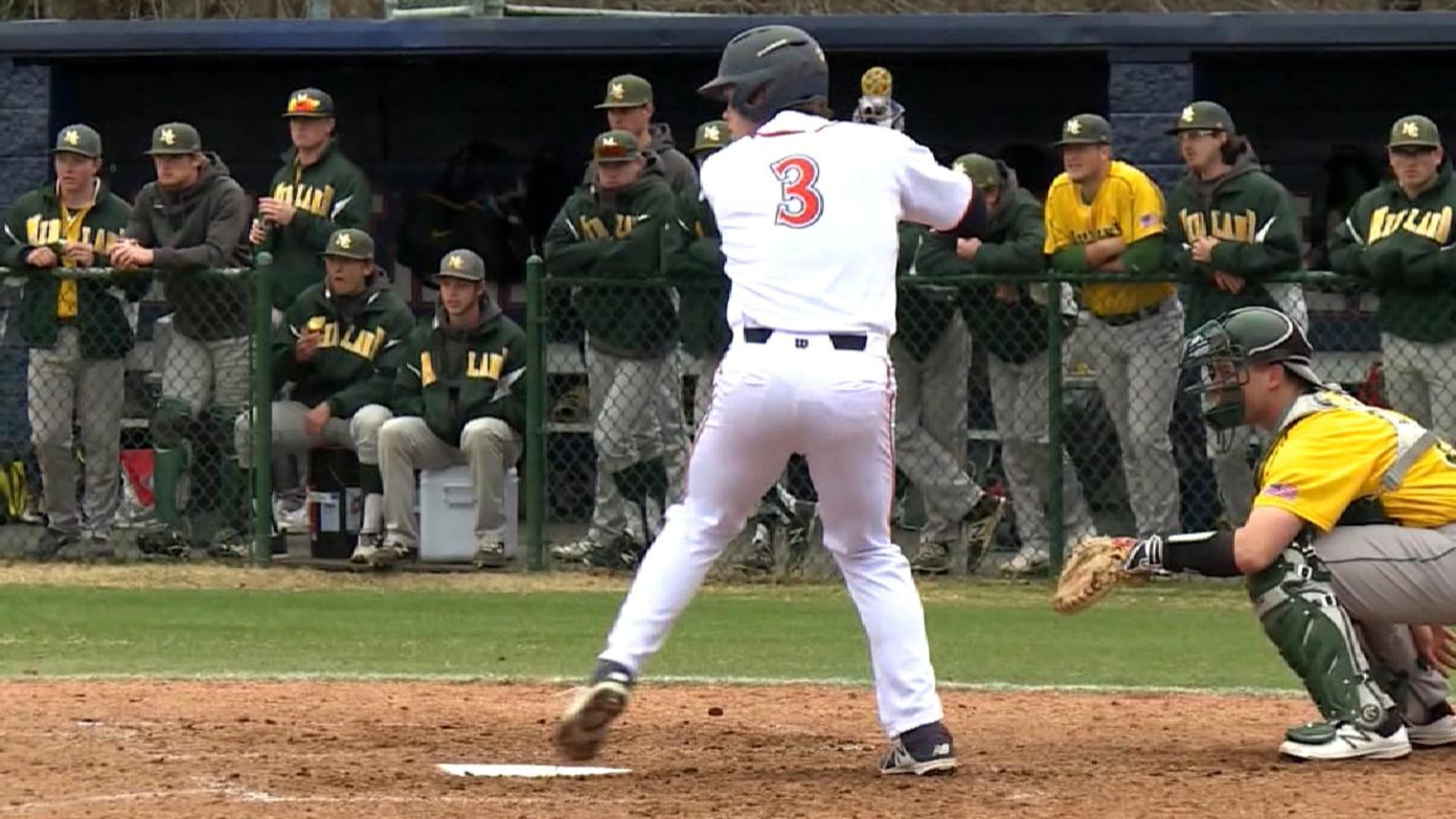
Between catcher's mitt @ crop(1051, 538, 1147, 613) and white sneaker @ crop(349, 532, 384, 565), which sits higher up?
catcher's mitt @ crop(1051, 538, 1147, 613)

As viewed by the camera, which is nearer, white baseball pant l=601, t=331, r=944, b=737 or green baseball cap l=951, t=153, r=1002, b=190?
white baseball pant l=601, t=331, r=944, b=737

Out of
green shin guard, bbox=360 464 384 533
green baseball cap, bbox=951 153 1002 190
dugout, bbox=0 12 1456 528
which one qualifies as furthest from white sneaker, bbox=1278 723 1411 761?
dugout, bbox=0 12 1456 528

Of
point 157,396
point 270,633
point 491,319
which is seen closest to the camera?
point 270,633

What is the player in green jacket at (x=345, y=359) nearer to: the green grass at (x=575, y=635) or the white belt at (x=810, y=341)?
the green grass at (x=575, y=635)

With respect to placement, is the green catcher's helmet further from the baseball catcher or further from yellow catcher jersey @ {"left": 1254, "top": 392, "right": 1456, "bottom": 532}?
yellow catcher jersey @ {"left": 1254, "top": 392, "right": 1456, "bottom": 532}

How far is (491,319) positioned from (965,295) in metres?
2.19

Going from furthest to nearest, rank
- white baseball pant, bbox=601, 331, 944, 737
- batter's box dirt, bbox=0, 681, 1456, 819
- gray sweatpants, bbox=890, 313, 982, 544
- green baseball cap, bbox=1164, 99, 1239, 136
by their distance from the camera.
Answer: gray sweatpants, bbox=890, 313, 982, 544
green baseball cap, bbox=1164, 99, 1239, 136
white baseball pant, bbox=601, 331, 944, 737
batter's box dirt, bbox=0, 681, 1456, 819

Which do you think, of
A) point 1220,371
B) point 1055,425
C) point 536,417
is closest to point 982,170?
point 1055,425

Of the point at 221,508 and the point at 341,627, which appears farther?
the point at 221,508

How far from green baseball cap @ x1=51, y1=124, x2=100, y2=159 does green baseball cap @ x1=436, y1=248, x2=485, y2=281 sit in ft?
6.04

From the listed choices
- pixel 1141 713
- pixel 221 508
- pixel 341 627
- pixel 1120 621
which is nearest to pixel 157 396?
pixel 221 508

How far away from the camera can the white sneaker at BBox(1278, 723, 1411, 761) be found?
6.67 metres

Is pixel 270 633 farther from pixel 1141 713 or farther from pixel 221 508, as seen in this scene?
pixel 1141 713

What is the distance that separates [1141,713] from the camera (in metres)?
7.88
